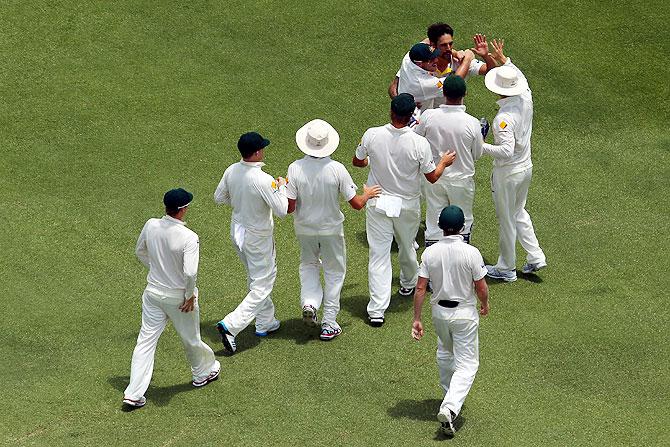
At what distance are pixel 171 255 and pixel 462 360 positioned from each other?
9.23 ft

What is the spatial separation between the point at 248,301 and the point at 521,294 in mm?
3210

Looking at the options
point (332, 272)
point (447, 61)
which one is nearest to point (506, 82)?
point (447, 61)

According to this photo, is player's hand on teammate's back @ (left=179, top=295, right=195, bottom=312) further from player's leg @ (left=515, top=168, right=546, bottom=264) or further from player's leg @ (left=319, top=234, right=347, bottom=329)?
player's leg @ (left=515, top=168, right=546, bottom=264)

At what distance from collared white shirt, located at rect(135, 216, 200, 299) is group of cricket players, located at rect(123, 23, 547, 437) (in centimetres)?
1

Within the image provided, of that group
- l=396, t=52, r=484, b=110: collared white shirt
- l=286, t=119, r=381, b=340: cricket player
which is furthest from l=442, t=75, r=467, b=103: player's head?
l=286, t=119, r=381, b=340: cricket player

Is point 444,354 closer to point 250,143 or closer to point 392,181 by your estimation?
point 392,181

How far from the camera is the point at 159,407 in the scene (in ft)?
34.3

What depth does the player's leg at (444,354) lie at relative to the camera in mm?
9977

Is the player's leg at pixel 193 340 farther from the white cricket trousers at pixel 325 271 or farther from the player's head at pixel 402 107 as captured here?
the player's head at pixel 402 107

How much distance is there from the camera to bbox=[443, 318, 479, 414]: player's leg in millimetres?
9750

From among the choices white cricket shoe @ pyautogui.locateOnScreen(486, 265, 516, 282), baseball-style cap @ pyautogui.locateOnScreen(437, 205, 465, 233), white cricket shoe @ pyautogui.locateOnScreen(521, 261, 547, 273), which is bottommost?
white cricket shoe @ pyautogui.locateOnScreen(486, 265, 516, 282)

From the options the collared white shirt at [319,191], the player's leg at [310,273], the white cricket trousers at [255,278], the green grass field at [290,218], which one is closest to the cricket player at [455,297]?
the green grass field at [290,218]

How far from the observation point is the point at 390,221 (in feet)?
39.5

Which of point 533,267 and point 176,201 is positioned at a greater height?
point 176,201
